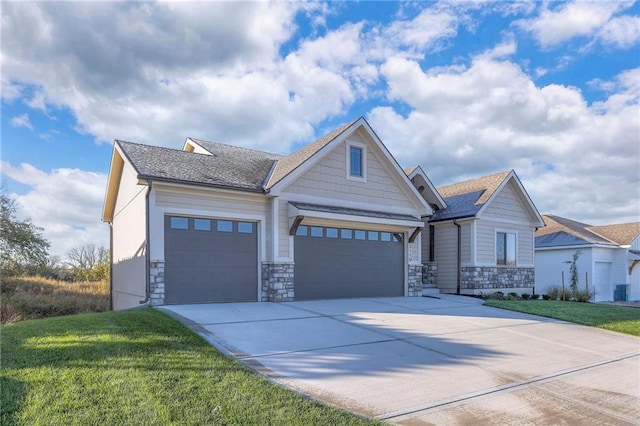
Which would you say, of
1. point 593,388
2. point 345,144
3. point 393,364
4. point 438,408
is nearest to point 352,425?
point 438,408

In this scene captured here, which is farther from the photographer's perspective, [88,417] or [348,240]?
[348,240]

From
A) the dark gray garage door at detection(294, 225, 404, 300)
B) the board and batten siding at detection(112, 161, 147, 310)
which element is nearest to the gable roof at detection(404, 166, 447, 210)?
the dark gray garage door at detection(294, 225, 404, 300)

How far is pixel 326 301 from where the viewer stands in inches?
523

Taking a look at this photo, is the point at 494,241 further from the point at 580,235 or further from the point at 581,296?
the point at 580,235

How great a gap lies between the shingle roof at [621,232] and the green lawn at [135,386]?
2724 cm

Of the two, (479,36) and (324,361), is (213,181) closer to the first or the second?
(324,361)

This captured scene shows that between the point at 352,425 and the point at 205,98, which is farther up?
the point at 205,98

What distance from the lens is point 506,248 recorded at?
1948 centimetres

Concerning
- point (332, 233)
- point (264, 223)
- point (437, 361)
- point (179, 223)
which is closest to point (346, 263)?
point (332, 233)

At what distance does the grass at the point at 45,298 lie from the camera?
1487 centimetres

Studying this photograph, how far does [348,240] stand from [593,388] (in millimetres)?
9468

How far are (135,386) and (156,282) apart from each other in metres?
6.68

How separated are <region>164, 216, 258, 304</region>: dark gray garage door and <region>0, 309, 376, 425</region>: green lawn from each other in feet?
14.9

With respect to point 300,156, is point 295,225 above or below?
below
